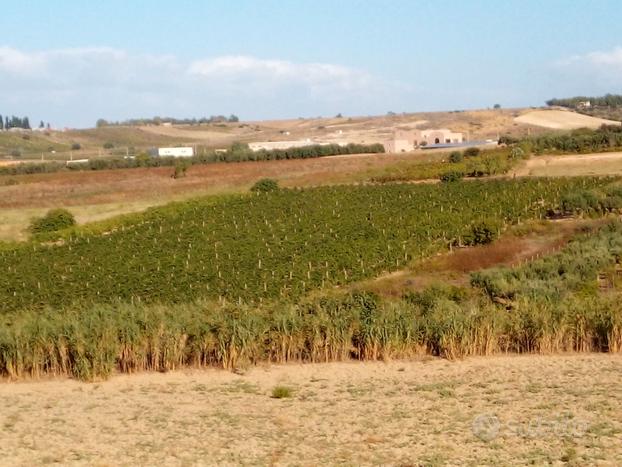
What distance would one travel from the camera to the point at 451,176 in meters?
52.8

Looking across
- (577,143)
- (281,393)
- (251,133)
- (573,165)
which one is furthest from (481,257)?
(251,133)

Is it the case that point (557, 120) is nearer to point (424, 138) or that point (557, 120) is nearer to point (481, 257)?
point (424, 138)

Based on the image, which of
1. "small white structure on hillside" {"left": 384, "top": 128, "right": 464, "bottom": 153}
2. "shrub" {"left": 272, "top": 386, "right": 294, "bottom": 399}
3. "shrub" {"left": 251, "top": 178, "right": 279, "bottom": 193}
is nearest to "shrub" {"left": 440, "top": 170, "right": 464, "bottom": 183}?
"shrub" {"left": 251, "top": 178, "right": 279, "bottom": 193}

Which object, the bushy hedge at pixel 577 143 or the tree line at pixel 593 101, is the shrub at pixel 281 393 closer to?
the bushy hedge at pixel 577 143

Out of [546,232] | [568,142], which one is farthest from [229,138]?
[546,232]

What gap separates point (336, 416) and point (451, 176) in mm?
41862

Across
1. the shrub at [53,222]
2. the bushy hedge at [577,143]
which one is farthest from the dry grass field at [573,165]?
the shrub at [53,222]

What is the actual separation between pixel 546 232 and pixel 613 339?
63.8 feet

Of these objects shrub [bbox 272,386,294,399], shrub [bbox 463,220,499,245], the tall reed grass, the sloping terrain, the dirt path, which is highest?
the sloping terrain

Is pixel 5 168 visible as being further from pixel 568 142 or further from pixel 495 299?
pixel 495 299

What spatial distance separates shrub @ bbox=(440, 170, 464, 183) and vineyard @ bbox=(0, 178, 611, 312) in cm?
294

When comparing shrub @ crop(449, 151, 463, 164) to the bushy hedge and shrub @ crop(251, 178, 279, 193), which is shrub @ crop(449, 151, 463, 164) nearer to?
the bushy hedge

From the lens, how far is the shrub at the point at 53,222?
1586 inches

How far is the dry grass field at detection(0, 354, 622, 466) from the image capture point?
10.4 m
